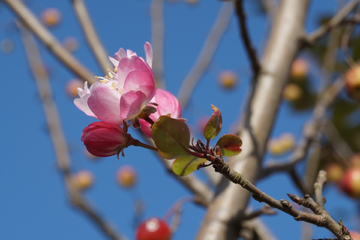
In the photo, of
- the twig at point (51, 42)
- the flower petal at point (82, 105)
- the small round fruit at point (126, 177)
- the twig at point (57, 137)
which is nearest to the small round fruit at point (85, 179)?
the small round fruit at point (126, 177)

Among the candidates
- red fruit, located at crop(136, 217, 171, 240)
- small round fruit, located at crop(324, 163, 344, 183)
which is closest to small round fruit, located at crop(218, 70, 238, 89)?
small round fruit, located at crop(324, 163, 344, 183)

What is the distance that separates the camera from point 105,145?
38 cm

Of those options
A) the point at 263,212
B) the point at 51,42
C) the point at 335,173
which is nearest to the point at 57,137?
the point at 51,42

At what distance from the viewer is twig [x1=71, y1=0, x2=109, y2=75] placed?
1236mm

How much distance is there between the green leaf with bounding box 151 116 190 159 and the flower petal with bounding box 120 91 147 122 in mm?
34

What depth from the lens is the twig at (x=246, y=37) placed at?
808mm

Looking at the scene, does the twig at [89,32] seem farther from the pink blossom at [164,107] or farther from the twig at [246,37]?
the pink blossom at [164,107]

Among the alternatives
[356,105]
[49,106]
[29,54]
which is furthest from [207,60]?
[356,105]

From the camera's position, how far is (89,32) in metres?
1.28

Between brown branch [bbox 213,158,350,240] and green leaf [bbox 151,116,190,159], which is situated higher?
green leaf [bbox 151,116,190,159]

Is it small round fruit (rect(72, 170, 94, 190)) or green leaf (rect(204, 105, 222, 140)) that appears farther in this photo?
A: small round fruit (rect(72, 170, 94, 190))

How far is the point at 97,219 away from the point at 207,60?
1.00m

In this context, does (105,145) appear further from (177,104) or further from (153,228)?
(153,228)

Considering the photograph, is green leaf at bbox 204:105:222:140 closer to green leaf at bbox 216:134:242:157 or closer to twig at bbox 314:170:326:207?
green leaf at bbox 216:134:242:157
